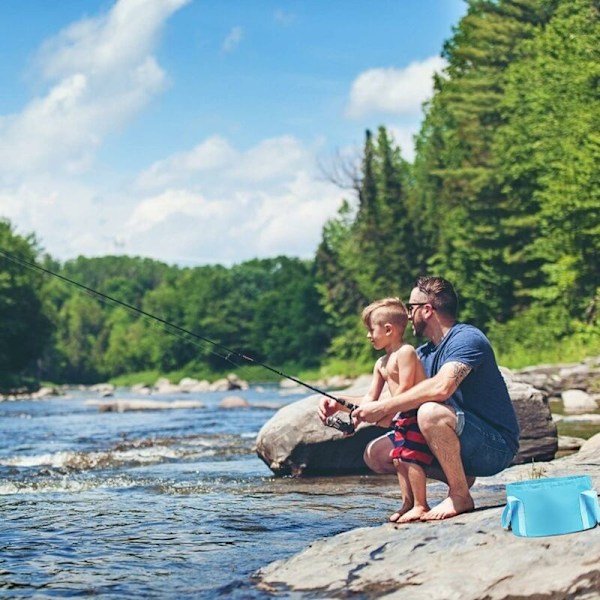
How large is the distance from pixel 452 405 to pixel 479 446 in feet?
0.87

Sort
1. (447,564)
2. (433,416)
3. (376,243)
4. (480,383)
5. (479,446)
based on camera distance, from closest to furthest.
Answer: (447,564) → (433,416) → (479,446) → (480,383) → (376,243)

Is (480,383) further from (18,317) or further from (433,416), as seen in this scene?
(18,317)

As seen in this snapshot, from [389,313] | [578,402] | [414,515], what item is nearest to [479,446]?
[414,515]

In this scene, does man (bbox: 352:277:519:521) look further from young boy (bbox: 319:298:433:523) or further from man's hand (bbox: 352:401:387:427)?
young boy (bbox: 319:298:433:523)

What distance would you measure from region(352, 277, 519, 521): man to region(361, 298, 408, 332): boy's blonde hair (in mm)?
99

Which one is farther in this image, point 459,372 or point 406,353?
point 406,353

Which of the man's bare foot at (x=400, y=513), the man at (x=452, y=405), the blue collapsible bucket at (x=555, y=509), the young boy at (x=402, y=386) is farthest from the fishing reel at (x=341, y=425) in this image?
the blue collapsible bucket at (x=555, y=509)

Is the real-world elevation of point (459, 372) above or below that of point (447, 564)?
above

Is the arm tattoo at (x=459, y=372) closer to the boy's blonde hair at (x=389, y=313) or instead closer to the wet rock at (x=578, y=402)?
the boy's blonde hair at (x=389, y=313)

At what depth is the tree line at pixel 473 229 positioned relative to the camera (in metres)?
28.1

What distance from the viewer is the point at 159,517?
7.63m

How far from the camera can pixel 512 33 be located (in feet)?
136

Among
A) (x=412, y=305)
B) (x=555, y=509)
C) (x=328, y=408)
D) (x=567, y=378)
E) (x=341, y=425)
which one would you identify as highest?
(x=412, y=305)

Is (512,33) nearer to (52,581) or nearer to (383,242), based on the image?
(383,242)
